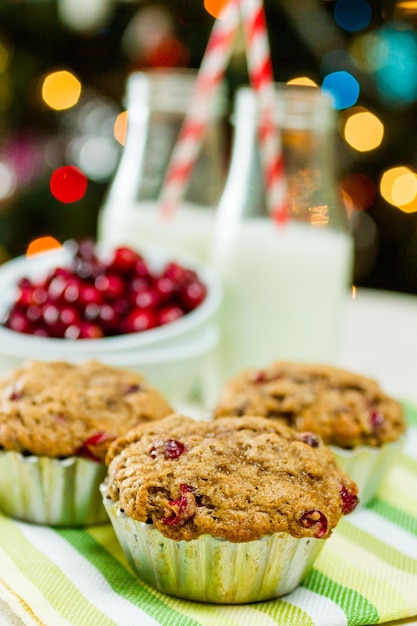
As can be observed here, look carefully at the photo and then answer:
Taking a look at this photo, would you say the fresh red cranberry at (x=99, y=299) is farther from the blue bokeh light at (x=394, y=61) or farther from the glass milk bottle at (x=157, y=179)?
the blue bokeh light at (x=394, y=61)

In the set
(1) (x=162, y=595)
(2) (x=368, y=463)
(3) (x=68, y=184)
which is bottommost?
(1) (x=162, y=595)

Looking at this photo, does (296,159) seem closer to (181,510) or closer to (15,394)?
(15,394)

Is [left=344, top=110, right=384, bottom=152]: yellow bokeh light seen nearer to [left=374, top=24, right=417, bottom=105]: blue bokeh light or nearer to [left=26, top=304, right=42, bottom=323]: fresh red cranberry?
[left=374, top=24, right=417, bottom=105]: blue bokeh light

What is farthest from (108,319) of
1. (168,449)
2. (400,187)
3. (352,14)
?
(400,187)

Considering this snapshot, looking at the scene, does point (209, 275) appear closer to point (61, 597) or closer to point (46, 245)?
point (61, 597)

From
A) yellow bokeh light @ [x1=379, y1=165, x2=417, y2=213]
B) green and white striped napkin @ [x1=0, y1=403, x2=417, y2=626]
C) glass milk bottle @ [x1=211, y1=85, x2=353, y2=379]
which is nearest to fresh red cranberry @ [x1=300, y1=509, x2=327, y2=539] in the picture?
green and white striped napkin @ [x1=0, y1=403, x2=417, y2=626]

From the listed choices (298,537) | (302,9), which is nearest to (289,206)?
(298,537)
